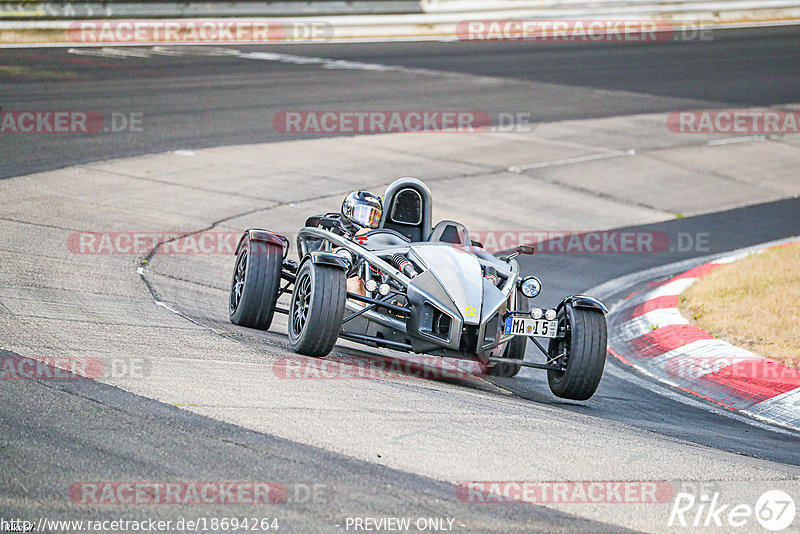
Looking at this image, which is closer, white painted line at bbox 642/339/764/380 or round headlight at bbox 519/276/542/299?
round headlight at bbox 519/276/542/299

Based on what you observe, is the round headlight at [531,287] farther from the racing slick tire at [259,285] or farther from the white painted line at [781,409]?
the racing slick tire at [259,285]

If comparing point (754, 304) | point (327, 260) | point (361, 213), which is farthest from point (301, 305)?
point (754, 304)

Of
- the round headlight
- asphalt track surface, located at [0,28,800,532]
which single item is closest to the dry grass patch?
asphalt track surface, located at [0,28,800,532]

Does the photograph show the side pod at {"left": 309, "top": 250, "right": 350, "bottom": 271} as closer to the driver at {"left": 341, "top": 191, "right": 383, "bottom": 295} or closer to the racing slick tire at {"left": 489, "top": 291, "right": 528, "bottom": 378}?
the driver at {"left": 341, "top": 191, "right": 383, "bottom": 295}

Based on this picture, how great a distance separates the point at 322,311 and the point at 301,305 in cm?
49

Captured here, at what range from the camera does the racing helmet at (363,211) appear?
9273 mm

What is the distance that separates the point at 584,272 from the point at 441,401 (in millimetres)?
6143

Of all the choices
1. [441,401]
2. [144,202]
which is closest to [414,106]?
[144,202]

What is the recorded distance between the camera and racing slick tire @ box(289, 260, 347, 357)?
24.7 feet

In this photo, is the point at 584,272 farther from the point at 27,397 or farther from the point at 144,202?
the point at 27,397

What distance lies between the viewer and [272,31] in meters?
28.0

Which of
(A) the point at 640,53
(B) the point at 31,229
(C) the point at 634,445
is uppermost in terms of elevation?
(A) the point at 640,53

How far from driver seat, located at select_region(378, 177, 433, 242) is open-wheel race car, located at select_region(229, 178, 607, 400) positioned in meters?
0.39

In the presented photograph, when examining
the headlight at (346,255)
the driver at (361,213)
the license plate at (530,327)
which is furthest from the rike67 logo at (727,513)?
the driver at (361,213)
